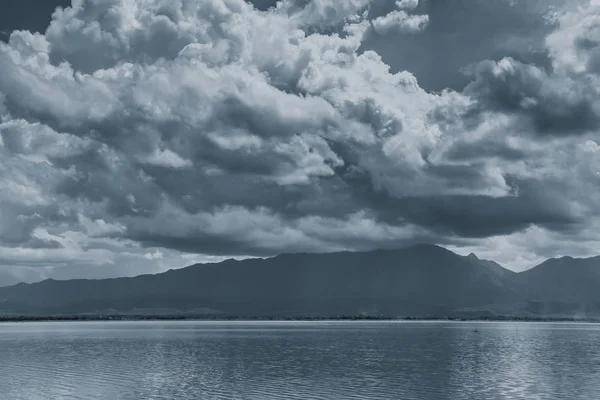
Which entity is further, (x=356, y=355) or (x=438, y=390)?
(x=356, y=355)

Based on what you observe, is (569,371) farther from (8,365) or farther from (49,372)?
(8,365)

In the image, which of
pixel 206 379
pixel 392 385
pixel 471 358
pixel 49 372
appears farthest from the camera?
pixel 471 358

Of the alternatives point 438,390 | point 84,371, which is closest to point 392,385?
point 438,390

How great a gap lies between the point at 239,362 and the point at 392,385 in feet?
148

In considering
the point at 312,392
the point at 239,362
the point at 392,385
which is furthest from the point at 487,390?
the point at 239,362

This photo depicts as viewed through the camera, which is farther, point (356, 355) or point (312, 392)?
point (356, 355)

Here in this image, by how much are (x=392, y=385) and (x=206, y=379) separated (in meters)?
26.8

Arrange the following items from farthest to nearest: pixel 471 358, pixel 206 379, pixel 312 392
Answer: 1. pixel 471 358
2. pixel 206 379
3. pixel 312 392

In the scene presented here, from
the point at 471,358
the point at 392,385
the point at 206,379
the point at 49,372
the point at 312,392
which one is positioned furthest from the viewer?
the point at 471,358

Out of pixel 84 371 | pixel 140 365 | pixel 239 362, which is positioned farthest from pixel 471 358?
pixel 84 371

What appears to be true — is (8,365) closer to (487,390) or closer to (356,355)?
(356,355)

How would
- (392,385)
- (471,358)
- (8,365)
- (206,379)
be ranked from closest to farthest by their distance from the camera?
(392,385), (206,379), (8,365), (471,358)

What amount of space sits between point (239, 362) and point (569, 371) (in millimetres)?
57344

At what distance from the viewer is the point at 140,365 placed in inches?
4875
